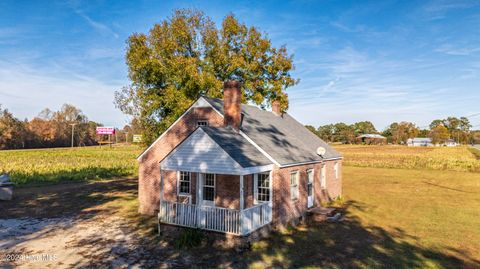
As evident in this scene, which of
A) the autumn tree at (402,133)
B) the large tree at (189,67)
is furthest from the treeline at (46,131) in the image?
the autumn tree at (402,133)

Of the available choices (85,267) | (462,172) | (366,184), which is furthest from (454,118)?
(85,267)

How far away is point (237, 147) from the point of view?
14.6 m

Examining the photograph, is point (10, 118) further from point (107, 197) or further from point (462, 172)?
point (462, 172)

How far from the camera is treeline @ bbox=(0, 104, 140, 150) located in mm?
96375

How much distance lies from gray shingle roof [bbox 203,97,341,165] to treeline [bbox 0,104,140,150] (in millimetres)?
65279

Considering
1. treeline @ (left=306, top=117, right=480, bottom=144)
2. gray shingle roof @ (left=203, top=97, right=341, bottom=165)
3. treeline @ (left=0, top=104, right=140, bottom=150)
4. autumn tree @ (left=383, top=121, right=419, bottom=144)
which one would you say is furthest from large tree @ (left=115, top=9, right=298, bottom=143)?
autumn tree @ (left=383, top=121, right=419, bottom=144)

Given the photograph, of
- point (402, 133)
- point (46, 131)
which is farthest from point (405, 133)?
point (46, 131)

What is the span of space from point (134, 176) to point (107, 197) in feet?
47.1

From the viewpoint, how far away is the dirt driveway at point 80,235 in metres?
11.5

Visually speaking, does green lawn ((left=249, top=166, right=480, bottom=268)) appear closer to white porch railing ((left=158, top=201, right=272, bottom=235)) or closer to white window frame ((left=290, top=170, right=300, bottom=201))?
white porch railing ((left=158, top=201, right=272, bottom=235))

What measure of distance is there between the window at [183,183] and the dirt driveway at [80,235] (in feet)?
7.38

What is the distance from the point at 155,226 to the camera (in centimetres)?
1602

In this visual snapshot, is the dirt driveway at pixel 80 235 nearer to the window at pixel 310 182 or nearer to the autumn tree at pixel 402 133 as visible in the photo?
the window at pixel 310 182

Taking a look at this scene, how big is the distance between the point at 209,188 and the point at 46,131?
117 meters
